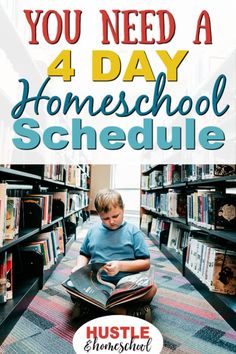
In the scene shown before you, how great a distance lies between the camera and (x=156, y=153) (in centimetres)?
412

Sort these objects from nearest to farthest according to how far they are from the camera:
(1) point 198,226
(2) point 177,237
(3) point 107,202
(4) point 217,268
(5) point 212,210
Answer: (3) point 107,202 → (4) point 217,268 → (5) point 212,210 → (1) point 198,226 → (2) point 177,237

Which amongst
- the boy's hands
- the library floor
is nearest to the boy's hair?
the boy's hands

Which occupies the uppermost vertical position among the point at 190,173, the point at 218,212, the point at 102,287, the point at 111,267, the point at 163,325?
the point at 190,173

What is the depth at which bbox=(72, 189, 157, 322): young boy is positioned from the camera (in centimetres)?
146

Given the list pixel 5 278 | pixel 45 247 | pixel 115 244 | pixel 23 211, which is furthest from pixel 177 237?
pixel 5 278

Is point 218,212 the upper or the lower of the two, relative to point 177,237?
upper

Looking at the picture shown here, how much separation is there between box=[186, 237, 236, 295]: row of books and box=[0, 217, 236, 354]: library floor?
126mm

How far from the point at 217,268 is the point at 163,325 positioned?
493 mm

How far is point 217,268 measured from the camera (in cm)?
166

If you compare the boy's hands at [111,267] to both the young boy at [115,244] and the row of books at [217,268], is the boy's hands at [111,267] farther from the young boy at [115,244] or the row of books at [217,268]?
the row of books at [217,268]

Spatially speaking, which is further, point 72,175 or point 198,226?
point 72,175

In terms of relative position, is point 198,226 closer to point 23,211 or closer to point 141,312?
point 141,312

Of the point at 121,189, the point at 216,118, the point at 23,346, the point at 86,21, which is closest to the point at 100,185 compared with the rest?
the point at 121,189

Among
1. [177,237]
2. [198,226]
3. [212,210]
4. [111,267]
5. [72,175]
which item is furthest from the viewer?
[72,175]
